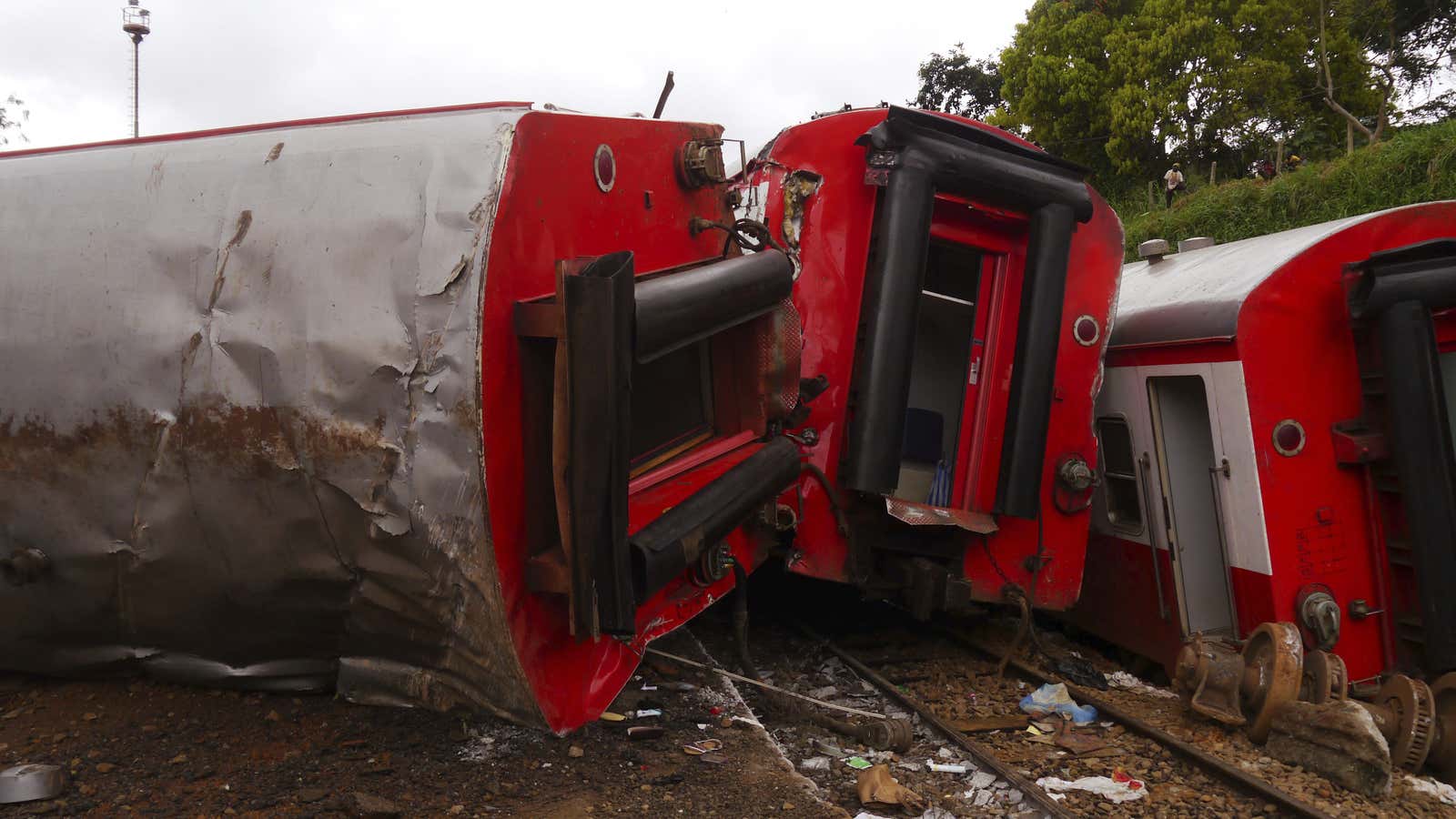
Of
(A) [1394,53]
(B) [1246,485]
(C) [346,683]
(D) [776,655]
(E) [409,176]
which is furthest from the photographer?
(A) [1394,53]

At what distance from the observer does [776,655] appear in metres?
6.11

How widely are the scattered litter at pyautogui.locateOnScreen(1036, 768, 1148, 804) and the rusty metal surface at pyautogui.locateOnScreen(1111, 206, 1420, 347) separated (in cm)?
233

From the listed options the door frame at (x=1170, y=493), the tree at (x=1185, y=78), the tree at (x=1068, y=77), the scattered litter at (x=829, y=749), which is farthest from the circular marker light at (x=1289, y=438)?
the tree at (x=1068, y=77)

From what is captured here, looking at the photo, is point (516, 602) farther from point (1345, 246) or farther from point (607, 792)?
point (1345, 246)

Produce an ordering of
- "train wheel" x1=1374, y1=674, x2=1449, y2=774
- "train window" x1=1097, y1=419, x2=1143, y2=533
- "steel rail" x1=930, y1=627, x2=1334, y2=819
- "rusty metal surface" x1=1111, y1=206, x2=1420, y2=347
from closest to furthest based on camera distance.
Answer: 1. "steel rail" x1=930, y1=627, x2=1334, y2=819
2. "train wheel" x1=1374, y1=674, x2=1449, y2=774
3. "rusty metal surface" x1=1111, y1=206, x2=1420, y2=347
4. "train window" x1=1097, y1=419, x2=1143, y2=533

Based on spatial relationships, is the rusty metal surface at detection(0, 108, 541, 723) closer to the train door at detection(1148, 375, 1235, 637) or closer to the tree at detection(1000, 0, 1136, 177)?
the train door at detection(1148, 375, 1235, 637)

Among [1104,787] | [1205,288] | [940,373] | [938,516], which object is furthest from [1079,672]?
[1205,288]

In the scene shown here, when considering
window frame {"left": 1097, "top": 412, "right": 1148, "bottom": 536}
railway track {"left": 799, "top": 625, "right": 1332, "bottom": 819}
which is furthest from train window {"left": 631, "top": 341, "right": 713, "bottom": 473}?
window frame {"left": 1097, "top": 412, "right": 1148, "bottom": 536}

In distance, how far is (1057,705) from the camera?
5.29 m

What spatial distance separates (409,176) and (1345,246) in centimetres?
493

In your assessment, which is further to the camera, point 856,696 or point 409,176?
point 856,696

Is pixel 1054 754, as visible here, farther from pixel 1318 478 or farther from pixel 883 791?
pixel 1318 478

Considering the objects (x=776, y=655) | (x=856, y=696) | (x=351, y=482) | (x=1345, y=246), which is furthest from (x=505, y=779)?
(x=1345, y=246)

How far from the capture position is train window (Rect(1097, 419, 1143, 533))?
247 inches
